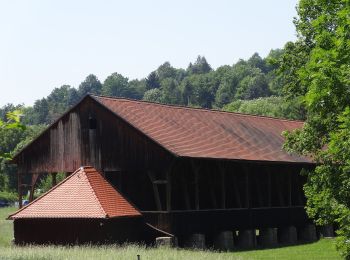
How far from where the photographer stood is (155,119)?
124ft

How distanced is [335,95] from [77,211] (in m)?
13.5

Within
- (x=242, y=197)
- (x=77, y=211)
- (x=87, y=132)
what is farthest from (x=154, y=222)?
(x=242, y=197)

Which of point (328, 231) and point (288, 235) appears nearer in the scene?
point (288, 235)

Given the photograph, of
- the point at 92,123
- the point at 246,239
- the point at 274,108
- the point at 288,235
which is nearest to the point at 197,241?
the point at 246,239

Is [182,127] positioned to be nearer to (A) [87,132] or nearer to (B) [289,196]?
(A) [87,132]

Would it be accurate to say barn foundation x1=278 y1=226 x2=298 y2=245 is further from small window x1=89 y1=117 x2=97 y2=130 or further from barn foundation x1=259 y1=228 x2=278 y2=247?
small window x1=89 y1=117 x2=97 y2=130

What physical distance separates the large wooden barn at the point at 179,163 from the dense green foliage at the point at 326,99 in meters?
5.53

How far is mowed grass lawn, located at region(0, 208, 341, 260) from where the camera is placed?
2536 centimetres

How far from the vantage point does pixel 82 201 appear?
33.8m

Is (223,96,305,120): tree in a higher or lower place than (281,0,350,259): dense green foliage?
higher

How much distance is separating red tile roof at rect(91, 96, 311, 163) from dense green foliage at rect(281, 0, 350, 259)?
509 cm

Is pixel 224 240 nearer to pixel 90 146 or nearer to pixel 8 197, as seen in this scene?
pixel 90 146

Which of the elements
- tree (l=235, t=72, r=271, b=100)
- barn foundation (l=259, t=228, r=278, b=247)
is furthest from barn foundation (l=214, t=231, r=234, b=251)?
tree (l=235, t=72, r=271, b=100)

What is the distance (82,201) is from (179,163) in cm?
510
